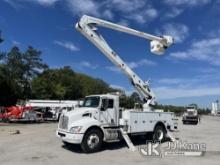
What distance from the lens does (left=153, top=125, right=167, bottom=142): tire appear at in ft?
60.1

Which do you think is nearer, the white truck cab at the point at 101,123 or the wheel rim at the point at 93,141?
the white truck cab at the point at 101,123

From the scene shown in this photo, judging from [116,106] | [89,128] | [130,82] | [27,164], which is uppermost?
[130,82]

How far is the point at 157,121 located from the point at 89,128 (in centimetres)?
535

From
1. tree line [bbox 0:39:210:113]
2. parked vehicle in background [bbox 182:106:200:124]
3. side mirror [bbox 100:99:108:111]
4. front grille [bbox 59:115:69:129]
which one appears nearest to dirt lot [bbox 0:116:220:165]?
front grille [bbox 59:115:69:129]

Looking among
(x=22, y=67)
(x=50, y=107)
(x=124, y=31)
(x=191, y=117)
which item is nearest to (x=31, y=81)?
(x=22, y=67)

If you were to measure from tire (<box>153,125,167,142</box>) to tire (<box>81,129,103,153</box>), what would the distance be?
4435 mm

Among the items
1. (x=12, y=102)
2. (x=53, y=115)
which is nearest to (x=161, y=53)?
(x=53, y=115)

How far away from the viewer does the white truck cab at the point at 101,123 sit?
14359mm

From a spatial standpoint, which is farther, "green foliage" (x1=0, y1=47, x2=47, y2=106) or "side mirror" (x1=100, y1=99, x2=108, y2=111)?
"green foliage" (x1=0, y1=47, x2=47, y2=106)

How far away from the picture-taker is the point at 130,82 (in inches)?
776

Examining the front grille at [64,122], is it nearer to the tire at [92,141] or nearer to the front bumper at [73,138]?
the front bumper at [73,138]

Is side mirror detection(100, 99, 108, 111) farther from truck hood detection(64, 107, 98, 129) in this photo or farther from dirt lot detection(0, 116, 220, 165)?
dirt lot detection(0, 116, 220, 165)

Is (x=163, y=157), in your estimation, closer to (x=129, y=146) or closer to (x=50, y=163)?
(x=129, y=146)

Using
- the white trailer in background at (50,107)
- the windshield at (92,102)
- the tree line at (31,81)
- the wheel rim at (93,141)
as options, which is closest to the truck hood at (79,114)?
the windshield at (92,102)
